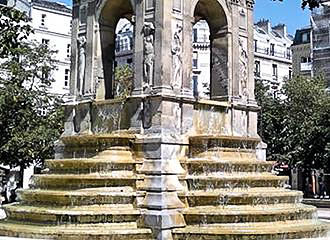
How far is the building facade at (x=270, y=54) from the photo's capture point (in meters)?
68.7

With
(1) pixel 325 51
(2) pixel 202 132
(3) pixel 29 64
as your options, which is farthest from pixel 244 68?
(1) pixel 325 51

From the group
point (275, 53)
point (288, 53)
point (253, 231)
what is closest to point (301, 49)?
point (275, 53)

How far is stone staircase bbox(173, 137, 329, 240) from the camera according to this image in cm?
1240

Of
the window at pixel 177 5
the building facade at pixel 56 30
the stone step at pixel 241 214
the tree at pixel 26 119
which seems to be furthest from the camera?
the building facade at pixel 56 30

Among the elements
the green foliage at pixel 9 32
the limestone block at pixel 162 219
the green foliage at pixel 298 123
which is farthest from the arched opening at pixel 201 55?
the limestone block at pixel 162 219

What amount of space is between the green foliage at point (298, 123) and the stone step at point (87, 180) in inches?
929

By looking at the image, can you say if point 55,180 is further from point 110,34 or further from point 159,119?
point 110,34

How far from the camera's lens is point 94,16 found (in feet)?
56.7

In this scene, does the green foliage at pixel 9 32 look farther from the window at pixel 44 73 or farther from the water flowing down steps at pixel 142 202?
the window at pixel 44 73

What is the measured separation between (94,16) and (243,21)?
434 centimetres

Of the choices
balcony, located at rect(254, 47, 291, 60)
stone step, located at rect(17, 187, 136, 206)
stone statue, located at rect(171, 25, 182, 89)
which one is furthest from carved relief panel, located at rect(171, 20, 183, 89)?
balcony, located at rect(254, 47, 291, 60)

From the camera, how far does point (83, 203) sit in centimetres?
1271

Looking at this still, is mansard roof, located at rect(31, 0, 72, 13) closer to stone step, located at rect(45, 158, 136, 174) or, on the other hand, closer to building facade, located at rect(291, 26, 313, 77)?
building facade, located at rect(291, 26, 313, 77)

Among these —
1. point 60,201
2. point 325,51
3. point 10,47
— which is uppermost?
point 325,51
